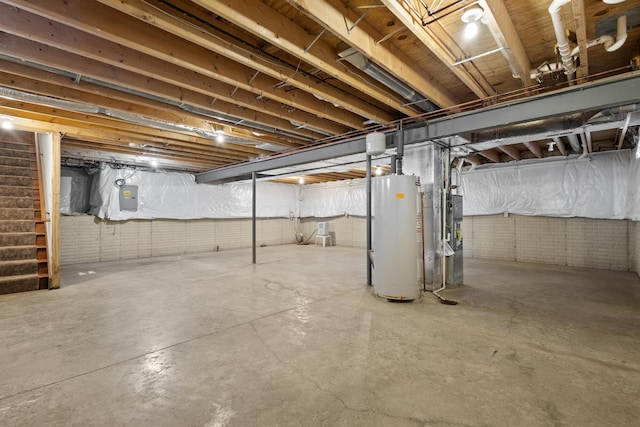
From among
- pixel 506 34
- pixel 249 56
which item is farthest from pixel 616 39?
pixel 249 56

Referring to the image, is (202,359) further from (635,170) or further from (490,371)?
(635,170)

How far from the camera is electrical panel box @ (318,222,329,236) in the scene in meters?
9.52

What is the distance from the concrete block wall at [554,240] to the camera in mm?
5314

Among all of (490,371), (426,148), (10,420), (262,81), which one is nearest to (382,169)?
(426,148)

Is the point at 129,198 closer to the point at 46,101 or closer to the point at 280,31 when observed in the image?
the point at 46,101

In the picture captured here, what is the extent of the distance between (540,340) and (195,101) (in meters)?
4.12

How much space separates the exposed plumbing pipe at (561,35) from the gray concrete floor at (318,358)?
2.26 metres

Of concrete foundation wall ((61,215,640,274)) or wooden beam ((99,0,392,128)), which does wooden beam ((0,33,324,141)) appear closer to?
wooden beam ((99,0,392,128))

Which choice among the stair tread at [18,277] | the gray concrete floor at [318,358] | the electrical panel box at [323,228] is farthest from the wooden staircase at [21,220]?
the electrical panel box at [323,228]

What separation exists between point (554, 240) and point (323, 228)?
5.90 meters

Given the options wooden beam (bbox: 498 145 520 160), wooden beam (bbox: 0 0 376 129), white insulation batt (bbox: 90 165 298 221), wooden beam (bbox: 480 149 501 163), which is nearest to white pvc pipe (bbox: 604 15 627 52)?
wooden beam (bbox: 0 0 376 129)

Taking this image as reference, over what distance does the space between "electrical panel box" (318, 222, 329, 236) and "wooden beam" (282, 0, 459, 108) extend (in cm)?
666

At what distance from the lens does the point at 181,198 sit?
8.06 metres

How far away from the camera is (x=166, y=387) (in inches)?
72.1
